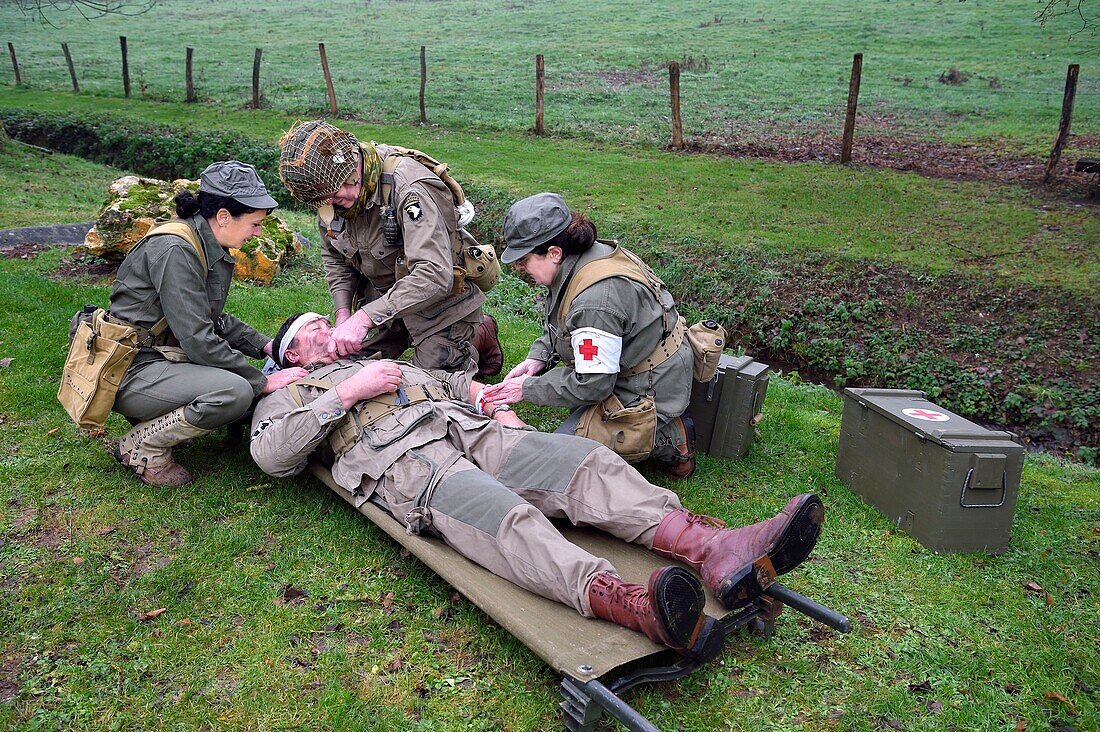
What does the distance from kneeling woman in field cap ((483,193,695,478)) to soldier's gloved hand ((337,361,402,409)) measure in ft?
2.32

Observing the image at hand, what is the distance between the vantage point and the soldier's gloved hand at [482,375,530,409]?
Result: 5.07 metres

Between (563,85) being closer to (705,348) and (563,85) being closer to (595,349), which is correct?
(705,348)

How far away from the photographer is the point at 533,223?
15.4ft

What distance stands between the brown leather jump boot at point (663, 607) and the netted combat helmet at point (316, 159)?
3.20 meters

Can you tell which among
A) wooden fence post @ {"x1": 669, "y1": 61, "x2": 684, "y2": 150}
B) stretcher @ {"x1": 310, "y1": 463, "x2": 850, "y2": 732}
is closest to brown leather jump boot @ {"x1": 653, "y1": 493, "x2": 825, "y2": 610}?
stretcher @ {"x1": 310, "y1": 463, "x2": 850, "y2": 732}

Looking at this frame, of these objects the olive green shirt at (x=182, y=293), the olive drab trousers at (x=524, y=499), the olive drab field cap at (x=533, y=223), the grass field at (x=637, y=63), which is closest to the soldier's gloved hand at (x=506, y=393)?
the olive drab trousers at (x=524, y=499)

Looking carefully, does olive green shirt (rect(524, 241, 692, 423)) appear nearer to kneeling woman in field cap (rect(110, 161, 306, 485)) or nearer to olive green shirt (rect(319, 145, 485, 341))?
olive green shirt (rect(319, 145, 485, 341))

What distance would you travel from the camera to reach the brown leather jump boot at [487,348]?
20.9 ft

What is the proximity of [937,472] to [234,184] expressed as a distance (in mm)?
4462

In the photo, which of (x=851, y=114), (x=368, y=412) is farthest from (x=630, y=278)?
(x=851, y=114)

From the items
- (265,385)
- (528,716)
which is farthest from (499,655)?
(265,385)

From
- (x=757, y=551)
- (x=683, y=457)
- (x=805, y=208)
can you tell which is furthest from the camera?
(x=805, y=208)

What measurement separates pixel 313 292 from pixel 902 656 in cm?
748

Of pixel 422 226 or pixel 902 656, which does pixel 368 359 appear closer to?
pixel 422 226
